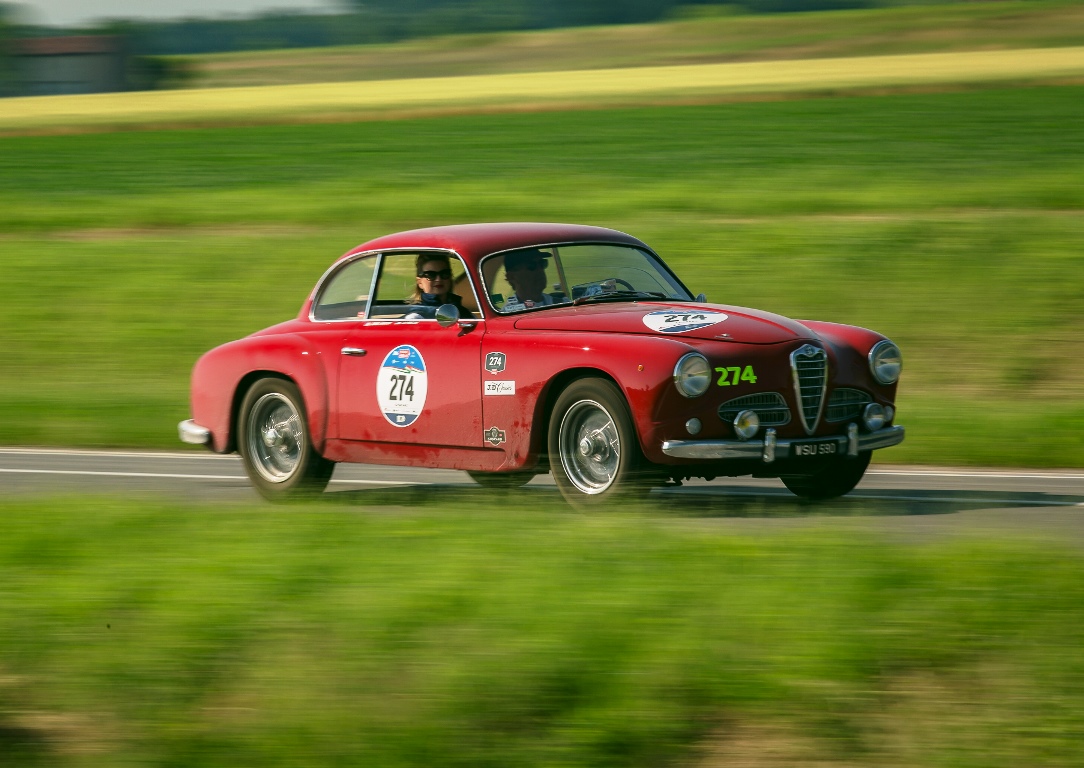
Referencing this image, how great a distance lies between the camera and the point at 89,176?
97.8 ft

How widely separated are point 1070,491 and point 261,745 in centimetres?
634

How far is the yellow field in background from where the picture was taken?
37031 millimetres

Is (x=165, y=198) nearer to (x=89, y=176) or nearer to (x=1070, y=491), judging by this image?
(x=89, y=176)

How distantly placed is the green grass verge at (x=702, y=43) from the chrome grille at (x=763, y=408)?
124 ft

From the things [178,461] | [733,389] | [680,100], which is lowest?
[178,461]

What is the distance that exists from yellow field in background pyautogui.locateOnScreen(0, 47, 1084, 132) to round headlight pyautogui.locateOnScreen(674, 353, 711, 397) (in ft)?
94.7

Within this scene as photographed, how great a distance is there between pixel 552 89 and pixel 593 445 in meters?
35.2

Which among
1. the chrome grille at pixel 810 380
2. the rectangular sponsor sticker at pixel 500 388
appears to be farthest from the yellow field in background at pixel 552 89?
the rectangular sponsor sticker at pixel 500 388

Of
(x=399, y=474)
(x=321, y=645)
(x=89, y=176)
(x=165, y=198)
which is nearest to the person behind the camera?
Answer: (x=321, y=645)

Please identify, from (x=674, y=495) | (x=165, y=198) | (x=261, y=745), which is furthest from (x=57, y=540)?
(x=165, y=198)

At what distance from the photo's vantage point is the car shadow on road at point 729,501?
26.7 feet

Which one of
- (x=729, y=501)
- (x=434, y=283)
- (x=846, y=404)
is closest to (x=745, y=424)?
(x=846, y=404)

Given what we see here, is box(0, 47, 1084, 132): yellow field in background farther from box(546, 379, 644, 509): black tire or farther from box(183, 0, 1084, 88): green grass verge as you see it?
box(546, 379, 644, 509): black tire

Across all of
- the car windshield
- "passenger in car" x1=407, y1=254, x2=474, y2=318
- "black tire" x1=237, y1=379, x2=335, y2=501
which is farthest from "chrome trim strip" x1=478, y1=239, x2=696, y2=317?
"black tire" x1=237, y1=379, x2=335, y2=501
